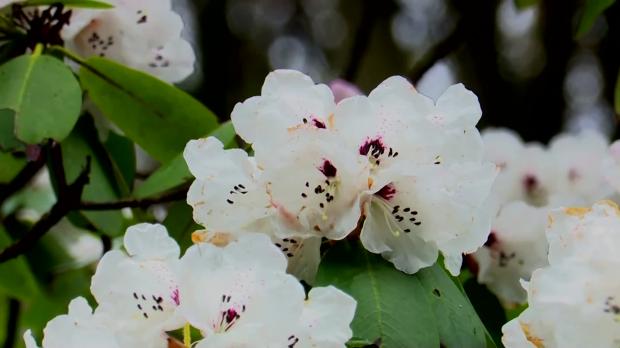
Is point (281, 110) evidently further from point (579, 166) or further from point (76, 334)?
point (579, 166)

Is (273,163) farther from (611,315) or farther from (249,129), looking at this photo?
(611,315)

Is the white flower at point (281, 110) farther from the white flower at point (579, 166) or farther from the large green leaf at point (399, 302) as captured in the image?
the white flower at point (579, 166)

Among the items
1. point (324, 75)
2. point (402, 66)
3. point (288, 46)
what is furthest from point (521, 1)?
point (288, 46)

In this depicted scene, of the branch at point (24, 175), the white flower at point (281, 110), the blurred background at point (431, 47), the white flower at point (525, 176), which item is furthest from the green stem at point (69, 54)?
the blurred background at point (431, 47)

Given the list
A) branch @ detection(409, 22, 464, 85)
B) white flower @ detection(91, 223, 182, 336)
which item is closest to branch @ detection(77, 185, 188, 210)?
white flower @ detection(91, 223, 182, 336)

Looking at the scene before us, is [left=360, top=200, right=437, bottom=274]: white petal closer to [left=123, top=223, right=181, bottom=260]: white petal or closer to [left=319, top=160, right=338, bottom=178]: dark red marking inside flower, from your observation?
[left=319, top=160, right=338, bottom=178]: dark red marking inside flower

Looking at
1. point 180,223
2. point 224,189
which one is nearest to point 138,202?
point 180,223
